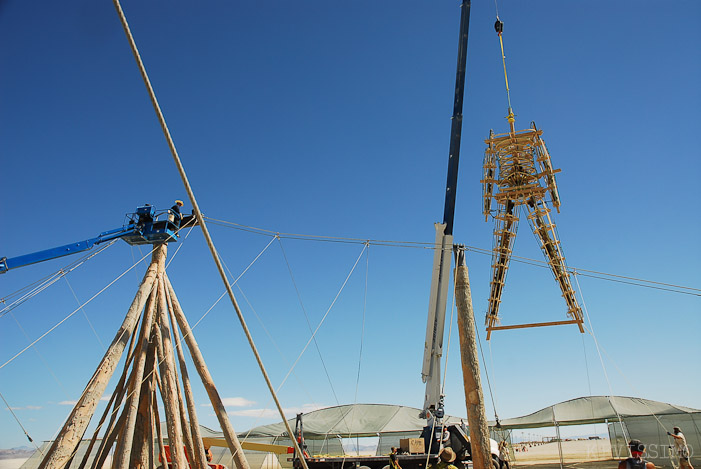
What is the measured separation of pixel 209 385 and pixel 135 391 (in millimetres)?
1345

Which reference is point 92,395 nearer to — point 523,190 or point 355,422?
point 523,190

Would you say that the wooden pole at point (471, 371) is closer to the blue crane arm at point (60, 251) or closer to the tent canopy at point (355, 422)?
the blue crane arm at point (60, 251)

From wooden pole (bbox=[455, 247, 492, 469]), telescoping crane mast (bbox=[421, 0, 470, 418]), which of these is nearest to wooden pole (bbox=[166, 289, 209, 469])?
wooden pole (bbox=[455, 247, 492, 469])

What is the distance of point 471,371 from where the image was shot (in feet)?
26.0

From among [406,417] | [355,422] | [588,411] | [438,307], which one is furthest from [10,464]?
[588,411]

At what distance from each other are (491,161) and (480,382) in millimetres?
9323

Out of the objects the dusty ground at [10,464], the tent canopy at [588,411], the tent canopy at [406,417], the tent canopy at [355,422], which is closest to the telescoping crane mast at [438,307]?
the tent canopy at [406,417]

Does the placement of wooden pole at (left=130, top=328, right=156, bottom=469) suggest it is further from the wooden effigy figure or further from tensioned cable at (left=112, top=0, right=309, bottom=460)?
the wooden effigy figure

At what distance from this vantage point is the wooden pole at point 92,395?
724cm

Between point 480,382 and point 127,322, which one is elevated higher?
point 127,322

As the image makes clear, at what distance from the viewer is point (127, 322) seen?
870 cm

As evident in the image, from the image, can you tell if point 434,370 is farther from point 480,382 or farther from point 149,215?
point 149,215

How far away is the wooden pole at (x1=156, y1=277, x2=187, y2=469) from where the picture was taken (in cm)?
843

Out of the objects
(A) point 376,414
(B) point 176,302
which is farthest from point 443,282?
(A) point 376,414
